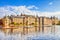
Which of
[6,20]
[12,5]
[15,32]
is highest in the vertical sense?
[12,5]

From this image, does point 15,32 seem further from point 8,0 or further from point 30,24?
point 8,0

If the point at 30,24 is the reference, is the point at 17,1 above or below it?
above

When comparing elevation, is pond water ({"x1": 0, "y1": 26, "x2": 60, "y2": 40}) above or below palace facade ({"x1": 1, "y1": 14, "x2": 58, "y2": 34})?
below

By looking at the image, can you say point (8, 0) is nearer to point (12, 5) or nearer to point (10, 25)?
point (12, 5)

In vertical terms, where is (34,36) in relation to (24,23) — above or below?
below

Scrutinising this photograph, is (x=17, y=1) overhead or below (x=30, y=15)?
overhead

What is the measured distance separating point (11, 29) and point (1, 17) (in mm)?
295

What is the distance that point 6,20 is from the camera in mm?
3223

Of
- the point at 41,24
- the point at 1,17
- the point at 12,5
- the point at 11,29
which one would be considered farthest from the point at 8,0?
the point at 41,24

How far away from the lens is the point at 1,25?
10.6 feet

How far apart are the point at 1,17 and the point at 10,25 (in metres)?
0.23

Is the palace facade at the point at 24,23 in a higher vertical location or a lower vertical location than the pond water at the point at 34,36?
higher

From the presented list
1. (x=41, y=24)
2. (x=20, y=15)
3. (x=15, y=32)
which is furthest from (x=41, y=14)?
(x=15, y=32)

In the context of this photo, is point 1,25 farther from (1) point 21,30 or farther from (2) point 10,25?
(1) point 21,30
